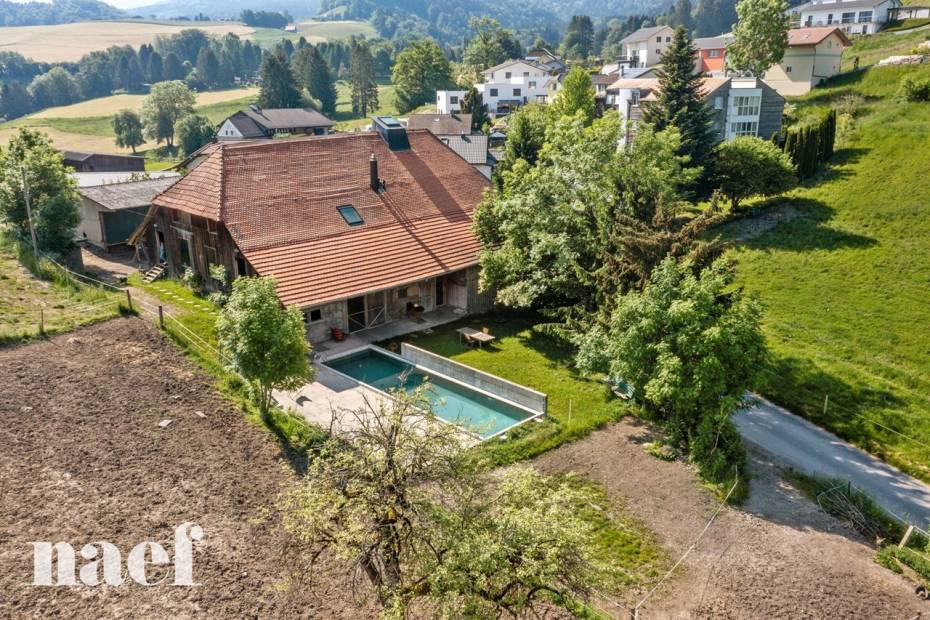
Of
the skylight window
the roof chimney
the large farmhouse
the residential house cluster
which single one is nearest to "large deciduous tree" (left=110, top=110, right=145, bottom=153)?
the residential house cluster

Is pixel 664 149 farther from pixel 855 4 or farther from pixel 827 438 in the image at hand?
pixel 855 4

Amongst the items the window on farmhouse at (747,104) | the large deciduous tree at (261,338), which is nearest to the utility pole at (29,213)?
the large deciduous tree at (261,338)

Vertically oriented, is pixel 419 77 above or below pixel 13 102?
above

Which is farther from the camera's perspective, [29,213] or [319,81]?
[319,81]

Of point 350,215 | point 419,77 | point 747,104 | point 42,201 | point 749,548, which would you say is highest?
point 419,77

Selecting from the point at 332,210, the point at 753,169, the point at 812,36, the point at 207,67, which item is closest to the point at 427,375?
the point at 332,210

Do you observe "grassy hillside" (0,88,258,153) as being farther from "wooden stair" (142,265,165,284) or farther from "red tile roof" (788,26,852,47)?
"red tile roof" (788,26,852,47)

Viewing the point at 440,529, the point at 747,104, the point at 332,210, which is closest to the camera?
the point at 440,529

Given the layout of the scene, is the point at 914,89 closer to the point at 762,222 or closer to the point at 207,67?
the point at 762,222
